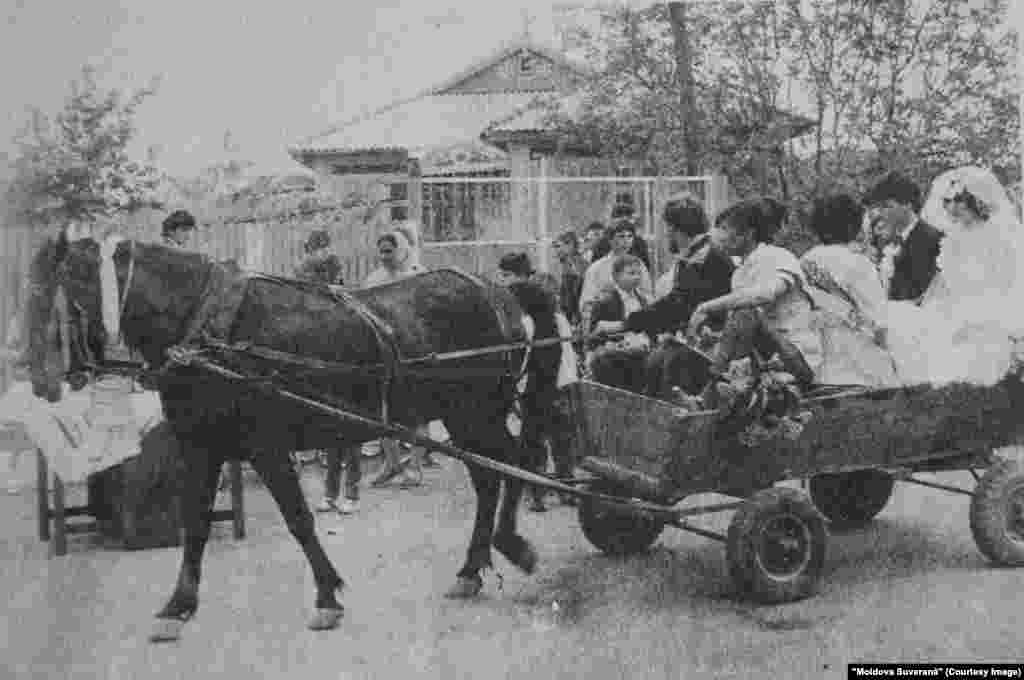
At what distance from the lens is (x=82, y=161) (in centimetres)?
527

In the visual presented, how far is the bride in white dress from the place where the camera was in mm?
5547

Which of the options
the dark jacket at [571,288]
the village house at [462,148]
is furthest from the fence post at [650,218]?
the dark jacket at [571,288]

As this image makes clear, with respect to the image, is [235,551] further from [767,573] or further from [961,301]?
[961,301]

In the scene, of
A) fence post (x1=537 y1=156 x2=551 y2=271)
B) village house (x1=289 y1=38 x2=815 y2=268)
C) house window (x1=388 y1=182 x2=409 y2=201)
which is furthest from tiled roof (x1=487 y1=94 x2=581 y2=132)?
house window (x1=388 y1=182 x2=409 y2=201)

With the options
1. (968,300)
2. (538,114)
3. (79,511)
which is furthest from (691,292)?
(538,114)

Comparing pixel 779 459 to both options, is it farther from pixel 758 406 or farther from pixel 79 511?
pixel 79 511

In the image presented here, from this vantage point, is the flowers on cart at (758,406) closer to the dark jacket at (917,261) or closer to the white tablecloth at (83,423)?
the dark jacket at (917,261)

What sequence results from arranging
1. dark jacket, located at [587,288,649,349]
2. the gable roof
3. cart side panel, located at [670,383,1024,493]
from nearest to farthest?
cart side panel, located at [670,383,1024,493]
dark jacket, located at [587,288,649,349]
the gable roof

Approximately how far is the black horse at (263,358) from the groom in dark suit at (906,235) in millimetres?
2130

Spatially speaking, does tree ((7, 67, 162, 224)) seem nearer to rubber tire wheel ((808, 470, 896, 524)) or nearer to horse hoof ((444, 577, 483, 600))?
horse hoof ((444, 577, 483, 600))

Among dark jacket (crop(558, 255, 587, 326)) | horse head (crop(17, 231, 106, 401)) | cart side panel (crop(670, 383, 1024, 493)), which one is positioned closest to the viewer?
horse head (crop(17, 231, 106, 401))

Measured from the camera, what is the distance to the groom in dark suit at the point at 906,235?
599 cm

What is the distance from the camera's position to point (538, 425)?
572 centimetres

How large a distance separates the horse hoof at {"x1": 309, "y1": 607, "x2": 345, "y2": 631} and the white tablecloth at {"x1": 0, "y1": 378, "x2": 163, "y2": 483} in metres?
1.97
